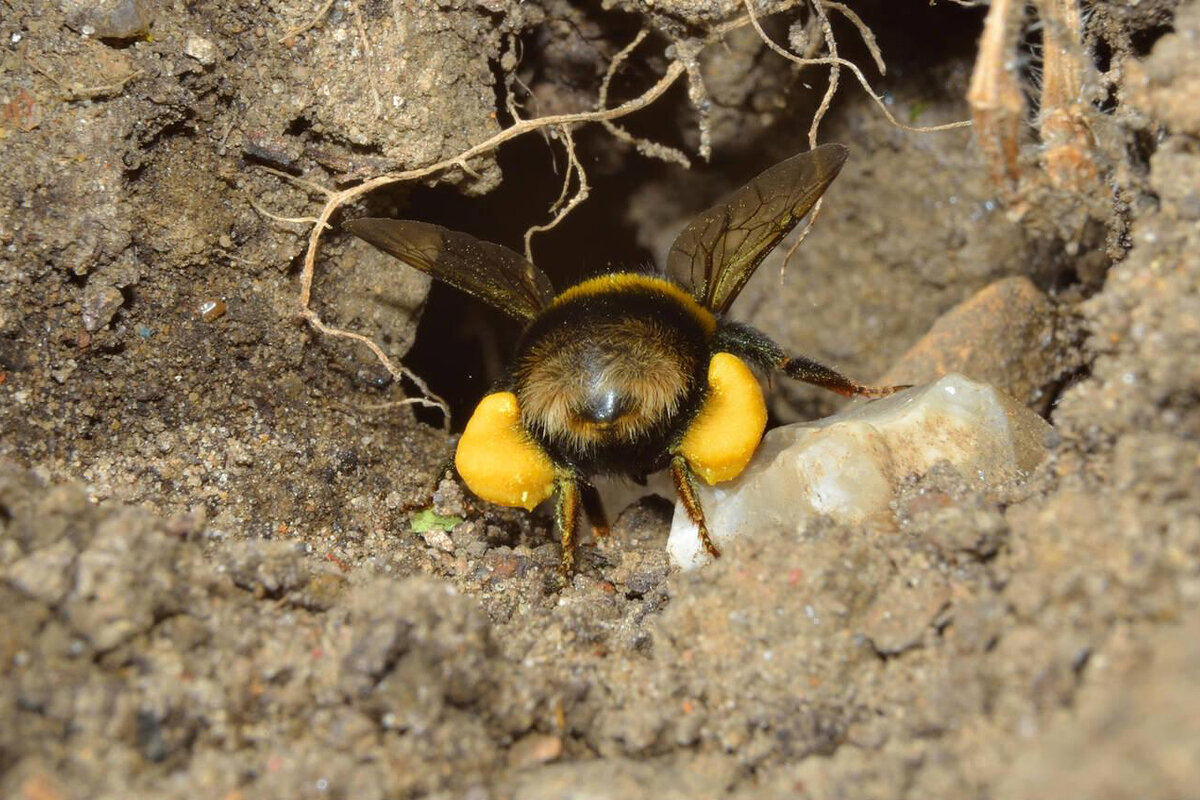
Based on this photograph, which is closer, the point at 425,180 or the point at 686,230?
the point at 686,230

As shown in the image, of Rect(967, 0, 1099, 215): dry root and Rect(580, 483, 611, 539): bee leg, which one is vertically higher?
Rect(967, 0, 1099, 215): dry root

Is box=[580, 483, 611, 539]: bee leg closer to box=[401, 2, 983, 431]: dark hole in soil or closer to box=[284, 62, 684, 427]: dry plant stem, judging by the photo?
box=[284, 62, 684, 427]: dry plant stem

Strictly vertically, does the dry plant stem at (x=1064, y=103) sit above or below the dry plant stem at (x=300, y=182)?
above

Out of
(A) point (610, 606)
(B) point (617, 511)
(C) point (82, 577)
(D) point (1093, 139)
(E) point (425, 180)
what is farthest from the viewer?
(B) point (617, 511)

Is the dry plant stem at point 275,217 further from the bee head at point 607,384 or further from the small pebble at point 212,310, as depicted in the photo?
the bee head at point 607,384

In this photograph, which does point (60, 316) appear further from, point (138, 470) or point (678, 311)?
point (678, 311)

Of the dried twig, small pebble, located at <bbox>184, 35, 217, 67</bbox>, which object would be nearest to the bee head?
the dried twig

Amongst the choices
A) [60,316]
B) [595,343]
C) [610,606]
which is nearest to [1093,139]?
[595,343]

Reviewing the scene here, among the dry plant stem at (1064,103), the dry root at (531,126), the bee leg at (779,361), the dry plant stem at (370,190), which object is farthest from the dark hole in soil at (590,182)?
the dry plant stem at (1064,103)
